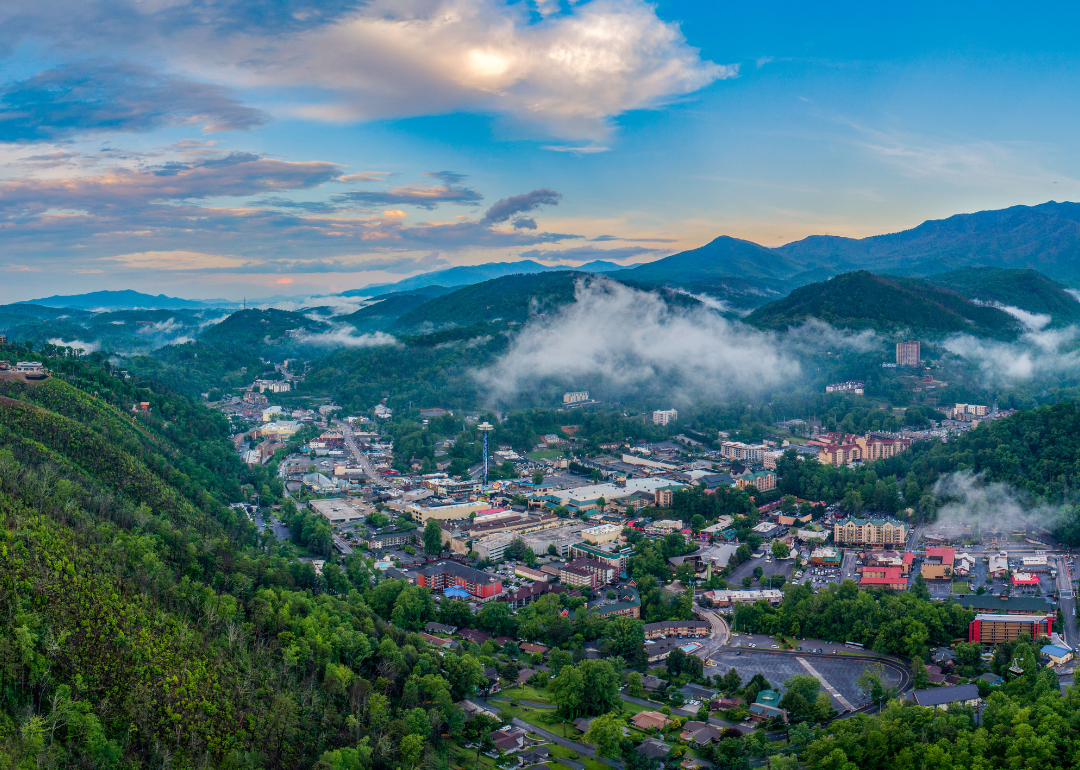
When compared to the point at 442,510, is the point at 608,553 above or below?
below

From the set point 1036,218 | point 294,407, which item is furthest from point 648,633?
point 1036,218

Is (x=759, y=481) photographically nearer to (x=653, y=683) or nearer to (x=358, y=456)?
(x=653, y=683)

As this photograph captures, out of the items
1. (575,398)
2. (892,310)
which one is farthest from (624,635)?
(892,310)

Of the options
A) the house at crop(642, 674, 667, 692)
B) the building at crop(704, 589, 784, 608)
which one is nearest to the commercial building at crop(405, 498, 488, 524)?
the building at crop(704, 589, 784, 608)

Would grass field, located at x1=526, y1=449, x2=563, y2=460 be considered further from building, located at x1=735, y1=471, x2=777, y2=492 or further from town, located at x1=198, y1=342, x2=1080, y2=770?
building, located at x1=735, y1=471, x2=777, y2=492

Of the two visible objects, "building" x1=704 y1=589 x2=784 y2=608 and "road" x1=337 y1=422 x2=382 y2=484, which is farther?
"road" x1=337 y1=422 x2=382 y2=484
